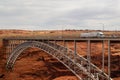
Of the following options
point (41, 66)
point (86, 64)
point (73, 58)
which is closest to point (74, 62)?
point (86, 64)

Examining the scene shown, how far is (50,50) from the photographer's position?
65.8m

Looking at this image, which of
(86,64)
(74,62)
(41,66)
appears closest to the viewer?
(74,62)

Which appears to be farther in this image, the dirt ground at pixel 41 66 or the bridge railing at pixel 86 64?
the dirt ground at pixel 41 66

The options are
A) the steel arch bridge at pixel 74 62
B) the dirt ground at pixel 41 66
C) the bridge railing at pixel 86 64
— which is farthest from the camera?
the dirt ground at pixel 41 66

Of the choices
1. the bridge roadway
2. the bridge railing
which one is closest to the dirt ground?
the bridge roadway

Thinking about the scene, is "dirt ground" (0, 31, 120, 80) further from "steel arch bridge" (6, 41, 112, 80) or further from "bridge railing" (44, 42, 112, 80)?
"bridge railing" (44, 42, 112, 80)

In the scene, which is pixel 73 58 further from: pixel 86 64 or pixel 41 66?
pixel 41 66

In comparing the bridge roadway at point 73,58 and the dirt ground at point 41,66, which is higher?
the bridge roadway at point 73,58

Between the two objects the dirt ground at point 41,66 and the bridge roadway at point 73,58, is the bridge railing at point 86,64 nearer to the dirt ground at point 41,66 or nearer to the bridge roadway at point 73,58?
the bridge roadway at point 73,58

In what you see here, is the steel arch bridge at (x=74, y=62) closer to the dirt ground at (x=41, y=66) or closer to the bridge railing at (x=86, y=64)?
the bridge railing at (x=86, y=64)

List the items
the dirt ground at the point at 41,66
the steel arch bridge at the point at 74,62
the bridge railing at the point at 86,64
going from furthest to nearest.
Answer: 1. the dirt ground at the point at 41,66
2. the steel arch bridge at the point at 74,62
3. the bridge railing at the point at 86,64

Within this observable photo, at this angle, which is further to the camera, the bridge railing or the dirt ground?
the dirt ground

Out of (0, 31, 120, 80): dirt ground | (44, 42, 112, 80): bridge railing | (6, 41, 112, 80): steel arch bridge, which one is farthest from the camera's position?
(0, 31, 120, 80): dirt ground

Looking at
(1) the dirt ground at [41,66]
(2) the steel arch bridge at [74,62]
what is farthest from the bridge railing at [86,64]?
(1) the dirt ground at [41,66]
